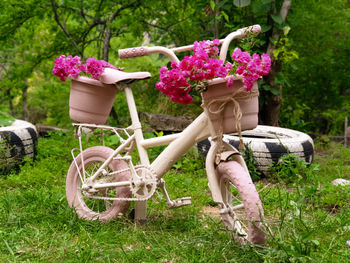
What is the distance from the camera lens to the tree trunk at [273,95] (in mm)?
5438

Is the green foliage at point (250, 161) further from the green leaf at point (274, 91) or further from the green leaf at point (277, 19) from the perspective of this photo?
the green leaf at point (277, 19)

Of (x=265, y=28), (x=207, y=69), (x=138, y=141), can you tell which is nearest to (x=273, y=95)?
(x=265, y=28)

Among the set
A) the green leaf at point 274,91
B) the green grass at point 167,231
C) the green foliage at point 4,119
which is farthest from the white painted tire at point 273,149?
the green foliage at point 4,119

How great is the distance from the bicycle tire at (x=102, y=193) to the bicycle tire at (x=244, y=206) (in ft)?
2.58

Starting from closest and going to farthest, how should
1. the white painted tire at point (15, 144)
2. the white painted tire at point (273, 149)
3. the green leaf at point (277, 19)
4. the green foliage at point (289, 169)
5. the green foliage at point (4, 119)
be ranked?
1. the green foliage at point (289, 169)
2. the white painted tire at point (273, 149)
3. the white painted tire at point (15, 144)
4. the green foliage at point (4, 119)
5. the green leaf at point (277, 19)

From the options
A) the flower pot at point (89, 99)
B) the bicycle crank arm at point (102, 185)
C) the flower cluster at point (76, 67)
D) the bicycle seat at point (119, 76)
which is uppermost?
the flower cluster at point (76, 67)

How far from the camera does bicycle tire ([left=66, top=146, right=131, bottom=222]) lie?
117 inches

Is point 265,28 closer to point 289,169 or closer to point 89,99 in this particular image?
point 289,169

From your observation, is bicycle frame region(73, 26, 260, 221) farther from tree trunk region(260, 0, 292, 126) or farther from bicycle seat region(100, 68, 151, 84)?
tree trunk region(260, 0, 292, 126)

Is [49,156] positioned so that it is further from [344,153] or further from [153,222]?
[344,153]

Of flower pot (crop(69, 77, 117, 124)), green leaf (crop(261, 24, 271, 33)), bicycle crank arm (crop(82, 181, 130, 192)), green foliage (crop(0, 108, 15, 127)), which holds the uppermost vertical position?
green leaf (crop(261, 24, 271, 33))

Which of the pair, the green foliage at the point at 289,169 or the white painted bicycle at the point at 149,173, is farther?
the green foliage at the point at 289,169

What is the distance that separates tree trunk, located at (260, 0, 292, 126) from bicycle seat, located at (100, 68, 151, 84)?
3.12 meters

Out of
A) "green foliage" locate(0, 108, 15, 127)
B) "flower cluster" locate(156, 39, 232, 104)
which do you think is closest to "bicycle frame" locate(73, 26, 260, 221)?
"flower cluster" locate(156, 39, 232, 104)
